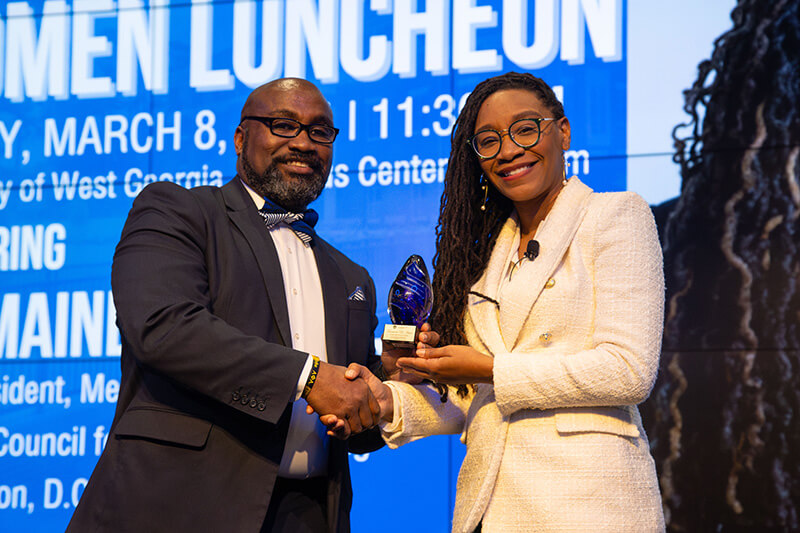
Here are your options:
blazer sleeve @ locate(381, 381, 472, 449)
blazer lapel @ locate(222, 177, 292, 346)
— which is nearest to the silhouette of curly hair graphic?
blazer sleeve @ locate(381, 381, 472, 449)

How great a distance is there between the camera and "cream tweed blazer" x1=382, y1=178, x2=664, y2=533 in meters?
1.95

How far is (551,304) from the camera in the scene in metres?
2.06

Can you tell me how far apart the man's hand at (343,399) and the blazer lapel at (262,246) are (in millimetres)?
181

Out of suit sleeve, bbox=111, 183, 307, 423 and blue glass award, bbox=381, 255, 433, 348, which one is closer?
suit sleeve, bbox=111, 183, 307, 423

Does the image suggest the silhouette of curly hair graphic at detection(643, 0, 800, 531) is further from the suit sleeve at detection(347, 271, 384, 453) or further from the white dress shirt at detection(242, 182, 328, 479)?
the white dress shirt at detection(242, 182, 328, 479)

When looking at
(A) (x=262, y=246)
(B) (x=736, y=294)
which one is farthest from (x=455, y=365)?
(B) (x=736, y=294)

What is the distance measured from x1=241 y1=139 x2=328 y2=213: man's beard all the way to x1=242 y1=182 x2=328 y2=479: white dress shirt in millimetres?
45

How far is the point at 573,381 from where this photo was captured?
196 centimetres

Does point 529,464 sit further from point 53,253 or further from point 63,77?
point 63,77

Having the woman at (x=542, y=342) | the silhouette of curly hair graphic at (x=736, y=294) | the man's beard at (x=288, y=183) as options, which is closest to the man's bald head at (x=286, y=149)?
the man's beard at (x=288, y=183)

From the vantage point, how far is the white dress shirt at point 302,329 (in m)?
2.38

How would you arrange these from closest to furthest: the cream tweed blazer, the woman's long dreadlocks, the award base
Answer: the cream tweed blazer → the award base → the woman's long dreadlocks

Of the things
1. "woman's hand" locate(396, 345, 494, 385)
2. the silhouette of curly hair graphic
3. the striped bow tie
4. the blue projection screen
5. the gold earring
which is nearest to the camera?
"woman's hand" locate(396, 345, 494, 385)

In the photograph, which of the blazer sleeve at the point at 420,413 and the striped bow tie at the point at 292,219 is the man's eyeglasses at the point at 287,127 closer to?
the striped bow tie at the point at 292,219
